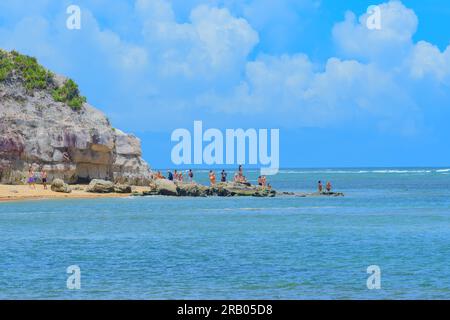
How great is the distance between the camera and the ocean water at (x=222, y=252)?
24.3 m

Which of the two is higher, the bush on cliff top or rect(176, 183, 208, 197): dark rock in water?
the bush on cliff top

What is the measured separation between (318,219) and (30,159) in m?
29.1

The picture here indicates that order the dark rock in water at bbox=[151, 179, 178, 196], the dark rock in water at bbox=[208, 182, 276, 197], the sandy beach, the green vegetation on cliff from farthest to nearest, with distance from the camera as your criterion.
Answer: the green vegetation on cliff < the dark rock in water at bbox=[208, 182, 276, 197] < the dark rock in water at bbox=[151, 179, 178, 196] < the sandy beach

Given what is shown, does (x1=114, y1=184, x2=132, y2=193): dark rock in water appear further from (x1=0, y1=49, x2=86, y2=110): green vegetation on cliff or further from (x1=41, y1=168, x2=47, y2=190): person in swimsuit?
(x1=0, y1=49, x2=86, y2=110): green vegetation on cliff

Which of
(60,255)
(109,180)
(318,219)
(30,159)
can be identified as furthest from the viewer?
(109,180)

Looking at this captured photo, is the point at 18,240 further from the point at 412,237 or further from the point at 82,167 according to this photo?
the point at 82,167

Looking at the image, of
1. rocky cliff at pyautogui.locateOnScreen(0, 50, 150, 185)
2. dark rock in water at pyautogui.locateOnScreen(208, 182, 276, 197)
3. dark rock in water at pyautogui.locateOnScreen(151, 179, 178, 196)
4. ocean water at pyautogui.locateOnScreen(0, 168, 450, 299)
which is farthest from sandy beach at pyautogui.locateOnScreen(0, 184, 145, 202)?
dark rock in water at pyautogui.locateOnScreen(208, 182, 276, 197)

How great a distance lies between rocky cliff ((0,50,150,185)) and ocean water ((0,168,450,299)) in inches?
470

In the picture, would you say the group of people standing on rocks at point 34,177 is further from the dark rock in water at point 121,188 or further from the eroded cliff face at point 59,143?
the dark rock in water at point 121,188

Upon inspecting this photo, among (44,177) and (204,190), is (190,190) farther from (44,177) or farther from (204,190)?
(44,177)

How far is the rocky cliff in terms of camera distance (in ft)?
228

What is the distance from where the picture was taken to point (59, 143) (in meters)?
70.4

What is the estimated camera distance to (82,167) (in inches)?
2894
